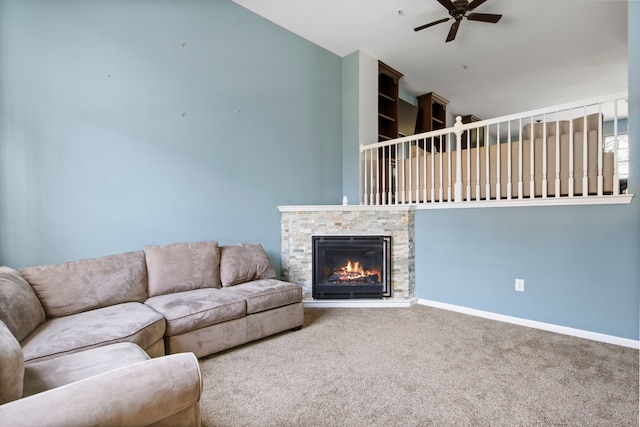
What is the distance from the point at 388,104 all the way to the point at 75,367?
5.27m

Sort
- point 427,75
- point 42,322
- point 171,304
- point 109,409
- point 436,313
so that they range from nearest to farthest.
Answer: point 109,409
point 42,322
point 171,304
point 436,313
point 427,75

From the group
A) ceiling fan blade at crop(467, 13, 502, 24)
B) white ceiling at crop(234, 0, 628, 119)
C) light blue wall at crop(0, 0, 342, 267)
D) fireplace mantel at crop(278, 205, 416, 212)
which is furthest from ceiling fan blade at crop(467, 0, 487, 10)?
fireplace mantel at crop(278, 205, 416, 212)

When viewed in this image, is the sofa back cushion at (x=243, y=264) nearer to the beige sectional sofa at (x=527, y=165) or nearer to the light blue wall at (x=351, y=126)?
the light blue wall at (x=351, y=126)

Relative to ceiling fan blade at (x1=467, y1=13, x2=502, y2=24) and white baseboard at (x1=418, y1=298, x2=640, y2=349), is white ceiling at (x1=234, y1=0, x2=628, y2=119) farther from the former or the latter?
white baseboard at (x1=418, y1=298, x2=640, y2=349)

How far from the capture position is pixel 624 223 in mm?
2574

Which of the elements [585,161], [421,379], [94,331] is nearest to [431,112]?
[585,161]

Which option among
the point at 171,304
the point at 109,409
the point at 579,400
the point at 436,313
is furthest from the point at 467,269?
the point at 109,409

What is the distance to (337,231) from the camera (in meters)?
3.83

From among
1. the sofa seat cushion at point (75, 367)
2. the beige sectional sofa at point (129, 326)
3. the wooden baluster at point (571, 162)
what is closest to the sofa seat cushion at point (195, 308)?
the beige sectional sofa at point (129, 326)

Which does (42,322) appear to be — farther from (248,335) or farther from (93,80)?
(93,80)

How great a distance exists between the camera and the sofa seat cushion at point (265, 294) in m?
2.63

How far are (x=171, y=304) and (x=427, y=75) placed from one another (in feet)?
17.8

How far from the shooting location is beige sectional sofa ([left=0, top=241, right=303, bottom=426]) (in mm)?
948

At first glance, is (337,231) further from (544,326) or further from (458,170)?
(544,326)
